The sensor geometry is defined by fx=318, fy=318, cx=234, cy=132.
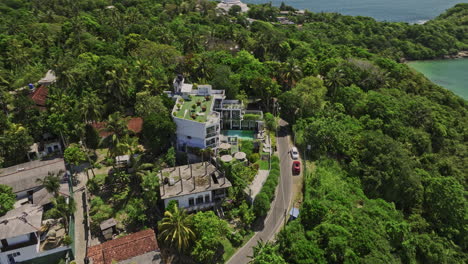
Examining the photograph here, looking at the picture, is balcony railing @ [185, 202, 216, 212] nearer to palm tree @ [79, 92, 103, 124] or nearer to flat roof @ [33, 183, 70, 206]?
flat roof @ [33, 183, 70, 206]

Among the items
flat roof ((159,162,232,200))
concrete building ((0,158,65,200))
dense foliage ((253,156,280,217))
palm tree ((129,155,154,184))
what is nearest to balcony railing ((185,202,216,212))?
flat roof ((159,162,232,200))

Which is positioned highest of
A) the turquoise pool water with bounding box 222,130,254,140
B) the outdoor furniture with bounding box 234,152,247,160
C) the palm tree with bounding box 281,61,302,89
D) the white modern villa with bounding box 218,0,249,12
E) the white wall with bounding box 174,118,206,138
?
the white modern villa with bounding box 218,0,249,12

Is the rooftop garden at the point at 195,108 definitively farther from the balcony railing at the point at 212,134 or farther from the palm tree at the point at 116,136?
the palm tree at the point at 116,136

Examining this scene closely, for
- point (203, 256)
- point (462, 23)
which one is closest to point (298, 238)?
point (203, 256)

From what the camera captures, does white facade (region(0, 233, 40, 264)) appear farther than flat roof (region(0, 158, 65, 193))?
No

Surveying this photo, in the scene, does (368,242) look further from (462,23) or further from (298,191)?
(462,23)

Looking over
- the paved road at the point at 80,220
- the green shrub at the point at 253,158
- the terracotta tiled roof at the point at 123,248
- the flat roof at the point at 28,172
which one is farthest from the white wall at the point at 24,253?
the green shrub at the point at 253,158
